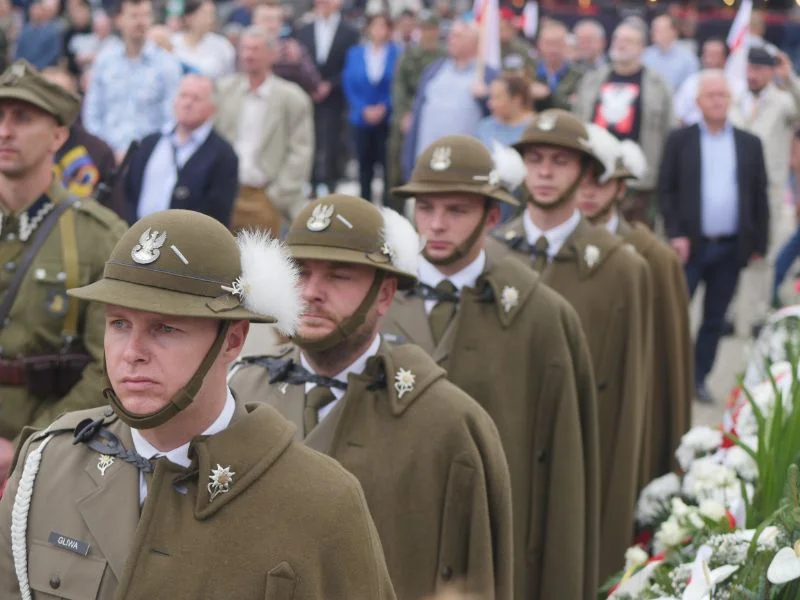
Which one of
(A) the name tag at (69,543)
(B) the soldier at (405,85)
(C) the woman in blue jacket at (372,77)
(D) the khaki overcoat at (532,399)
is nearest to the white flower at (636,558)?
(D) the khaki overcoat at (532,399)

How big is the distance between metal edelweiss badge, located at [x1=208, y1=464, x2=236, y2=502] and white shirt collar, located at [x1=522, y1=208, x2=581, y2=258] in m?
4.45

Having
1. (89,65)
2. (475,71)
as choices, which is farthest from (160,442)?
(89,65)

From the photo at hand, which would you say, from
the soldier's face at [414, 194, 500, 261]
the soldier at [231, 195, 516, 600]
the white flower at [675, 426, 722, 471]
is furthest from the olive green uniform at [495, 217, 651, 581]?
the soldier at [231, 195, 516, 600]

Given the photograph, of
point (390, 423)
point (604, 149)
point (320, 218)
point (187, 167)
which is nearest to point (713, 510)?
point (390, 423)

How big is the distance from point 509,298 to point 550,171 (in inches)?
65.7

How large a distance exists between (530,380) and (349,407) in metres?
1.73

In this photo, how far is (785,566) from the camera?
434 cm

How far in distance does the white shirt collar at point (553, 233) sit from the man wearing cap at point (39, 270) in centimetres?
242

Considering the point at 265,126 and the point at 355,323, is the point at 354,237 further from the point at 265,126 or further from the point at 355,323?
the point at 265,126

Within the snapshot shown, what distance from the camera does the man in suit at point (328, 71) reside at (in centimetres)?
1669

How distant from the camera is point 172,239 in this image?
370 cm

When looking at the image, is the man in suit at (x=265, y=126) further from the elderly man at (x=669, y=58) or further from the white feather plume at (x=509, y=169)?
the white feather plume at (x=509, y=169)

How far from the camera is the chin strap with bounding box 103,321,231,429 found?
11.8 ft

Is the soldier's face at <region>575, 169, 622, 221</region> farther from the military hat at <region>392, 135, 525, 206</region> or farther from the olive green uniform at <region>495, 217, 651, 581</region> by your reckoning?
the military hat at <region>392, 135, 525, 206</region>
